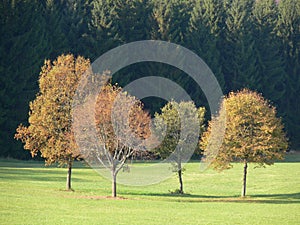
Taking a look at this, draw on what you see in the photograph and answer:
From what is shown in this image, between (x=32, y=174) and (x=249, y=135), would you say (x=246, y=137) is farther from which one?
(x=32, y=174)

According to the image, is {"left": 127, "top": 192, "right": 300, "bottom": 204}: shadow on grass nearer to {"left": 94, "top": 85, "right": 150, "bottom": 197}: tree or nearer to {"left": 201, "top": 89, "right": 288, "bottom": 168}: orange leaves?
{"left": 201, "top": 89, "right": 288, "bottom": 168}: orange leaves

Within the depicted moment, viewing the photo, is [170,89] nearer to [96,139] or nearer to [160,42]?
[160,42]

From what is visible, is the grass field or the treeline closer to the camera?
the grass field

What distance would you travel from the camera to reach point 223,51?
103 m

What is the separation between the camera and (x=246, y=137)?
5238 centimetres

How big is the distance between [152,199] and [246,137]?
32.2 feet

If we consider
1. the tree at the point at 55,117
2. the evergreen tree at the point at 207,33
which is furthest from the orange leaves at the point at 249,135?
the evergreen tree at the point at 207,33

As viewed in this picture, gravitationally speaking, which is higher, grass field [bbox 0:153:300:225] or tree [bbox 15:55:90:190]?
tree [bbox 15:55:90:190]

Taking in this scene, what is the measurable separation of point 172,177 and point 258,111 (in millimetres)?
16530

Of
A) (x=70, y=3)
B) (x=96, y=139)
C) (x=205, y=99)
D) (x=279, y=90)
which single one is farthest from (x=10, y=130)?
(x=279, y=90)

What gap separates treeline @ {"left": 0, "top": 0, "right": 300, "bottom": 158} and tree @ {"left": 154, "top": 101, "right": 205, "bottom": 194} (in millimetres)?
30637

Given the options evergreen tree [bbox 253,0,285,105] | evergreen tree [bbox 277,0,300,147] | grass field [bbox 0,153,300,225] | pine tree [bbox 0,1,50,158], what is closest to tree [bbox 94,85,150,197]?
grass field [bbox 0,153,300,225]

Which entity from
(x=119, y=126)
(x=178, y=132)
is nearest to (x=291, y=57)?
(x=178, y=132)

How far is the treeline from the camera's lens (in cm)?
8231
